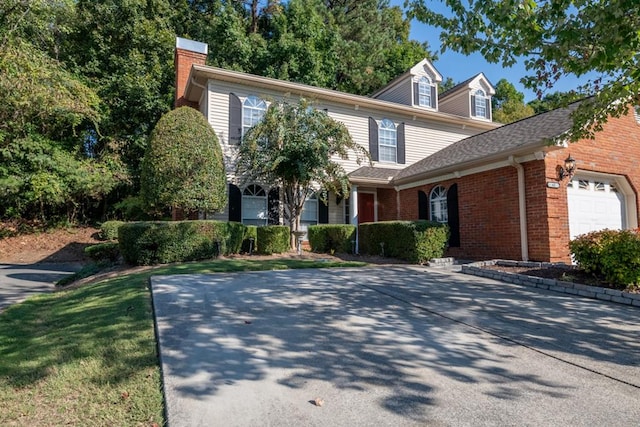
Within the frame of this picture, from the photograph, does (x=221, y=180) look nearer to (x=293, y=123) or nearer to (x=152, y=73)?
(x=293, y=123)

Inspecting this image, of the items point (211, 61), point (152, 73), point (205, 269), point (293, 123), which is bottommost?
point (205, 269)

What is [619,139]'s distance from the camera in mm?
10359

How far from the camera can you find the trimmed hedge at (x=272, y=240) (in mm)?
11164

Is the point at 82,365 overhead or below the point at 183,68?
A: below

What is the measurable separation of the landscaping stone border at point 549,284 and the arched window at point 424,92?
1038 cm

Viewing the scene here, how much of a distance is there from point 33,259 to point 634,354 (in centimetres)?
1895

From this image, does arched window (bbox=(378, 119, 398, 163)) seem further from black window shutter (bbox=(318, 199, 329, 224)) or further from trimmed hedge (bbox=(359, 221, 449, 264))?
trimmed hedge (bbox=(359, 221, 449, 264))

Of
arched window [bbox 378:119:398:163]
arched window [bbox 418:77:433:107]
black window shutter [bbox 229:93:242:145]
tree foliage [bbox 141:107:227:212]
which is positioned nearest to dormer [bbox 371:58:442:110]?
arched window [bbox 418:77:433:107]

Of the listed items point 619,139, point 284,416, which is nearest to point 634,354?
point 284,416

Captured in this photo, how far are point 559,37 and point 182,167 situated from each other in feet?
29.7

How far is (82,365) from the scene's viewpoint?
3.25m

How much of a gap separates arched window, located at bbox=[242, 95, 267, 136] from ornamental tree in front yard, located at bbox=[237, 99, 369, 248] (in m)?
1.75

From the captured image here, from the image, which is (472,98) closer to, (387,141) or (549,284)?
(387,141)

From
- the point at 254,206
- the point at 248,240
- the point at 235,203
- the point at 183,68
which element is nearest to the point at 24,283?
the point at 248,240
